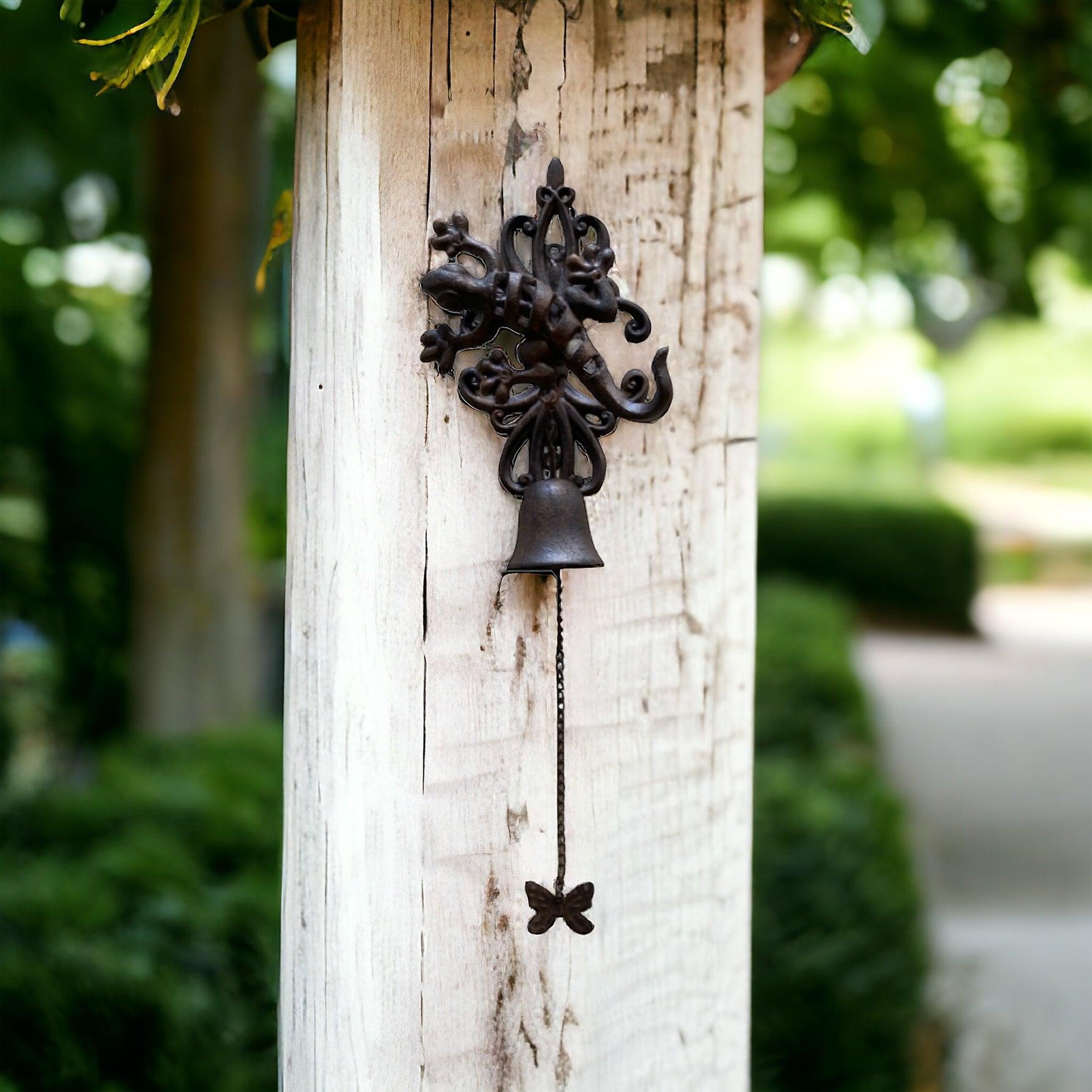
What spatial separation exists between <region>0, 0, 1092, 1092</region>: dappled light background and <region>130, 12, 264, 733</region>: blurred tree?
14 millimetres

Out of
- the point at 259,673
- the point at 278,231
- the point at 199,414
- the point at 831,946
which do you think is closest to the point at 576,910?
the point at 278,231

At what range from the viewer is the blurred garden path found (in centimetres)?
401

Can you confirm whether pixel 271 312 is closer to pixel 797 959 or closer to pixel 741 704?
pixel 797 959

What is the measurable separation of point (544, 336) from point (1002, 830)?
6069mm

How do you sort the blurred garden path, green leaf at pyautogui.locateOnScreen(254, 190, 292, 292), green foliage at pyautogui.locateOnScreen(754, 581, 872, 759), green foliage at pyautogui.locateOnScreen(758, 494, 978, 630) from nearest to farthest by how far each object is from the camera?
1. green leaf at pyautogui.locateOnScreen(254, 190, 292, 292)
2. the blurred garden path
3. green foliage at pyautogui.locateOnScreen(754, 581, 872, 759)
4. green foliage at pyautogui.locateOnScreen(758, 494, 978, 630)

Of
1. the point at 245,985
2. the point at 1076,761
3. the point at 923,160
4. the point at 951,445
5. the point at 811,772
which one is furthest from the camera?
the point at 951,445

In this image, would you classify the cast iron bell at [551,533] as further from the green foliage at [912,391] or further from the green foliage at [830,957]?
the green foliage at [912,391]

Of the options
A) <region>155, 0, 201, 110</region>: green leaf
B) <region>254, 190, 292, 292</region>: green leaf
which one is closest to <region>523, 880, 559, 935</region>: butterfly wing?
<region>254, 190, 292, 292</region>: green leaf

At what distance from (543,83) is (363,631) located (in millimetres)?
464

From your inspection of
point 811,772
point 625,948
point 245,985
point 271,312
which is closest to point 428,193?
point 625,948

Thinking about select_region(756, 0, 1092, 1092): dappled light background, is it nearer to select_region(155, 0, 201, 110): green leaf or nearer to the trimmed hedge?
the trimmed hedge

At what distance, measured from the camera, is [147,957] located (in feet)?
8.38

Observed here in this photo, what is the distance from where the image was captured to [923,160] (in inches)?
216

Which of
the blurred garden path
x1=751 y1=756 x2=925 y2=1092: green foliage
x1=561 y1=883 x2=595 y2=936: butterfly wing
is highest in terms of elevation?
x1=561 y1=883 x2=595 y2=936: butterfly wing
